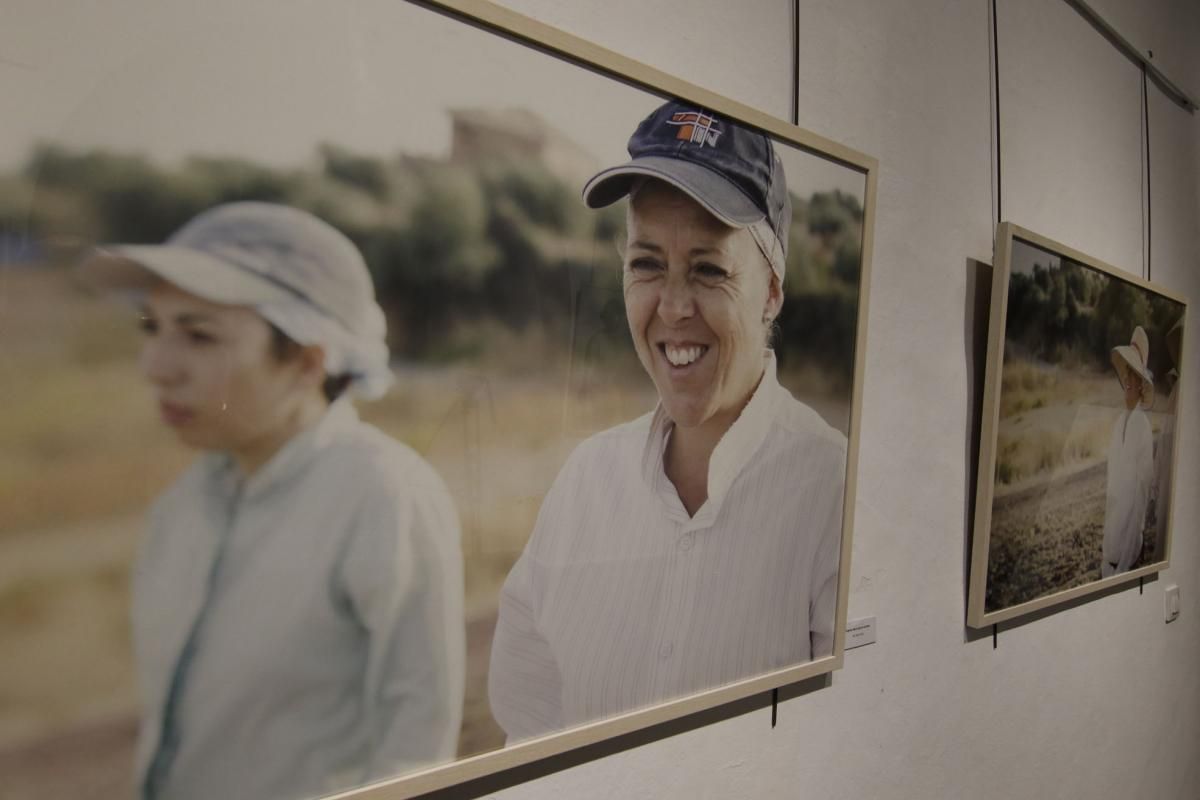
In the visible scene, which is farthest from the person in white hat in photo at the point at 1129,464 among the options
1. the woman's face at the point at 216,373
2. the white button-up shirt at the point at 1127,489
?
the woman's face at the point at 216,373

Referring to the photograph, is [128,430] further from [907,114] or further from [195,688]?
[907,114]

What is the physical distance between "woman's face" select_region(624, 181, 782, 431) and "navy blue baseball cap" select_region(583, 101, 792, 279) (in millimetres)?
18

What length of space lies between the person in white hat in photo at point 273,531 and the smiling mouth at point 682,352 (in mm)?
299

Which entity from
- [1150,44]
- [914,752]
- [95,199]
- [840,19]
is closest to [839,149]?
[840,19]

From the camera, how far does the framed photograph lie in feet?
4.58

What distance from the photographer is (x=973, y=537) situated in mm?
1407

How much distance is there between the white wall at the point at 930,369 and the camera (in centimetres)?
99

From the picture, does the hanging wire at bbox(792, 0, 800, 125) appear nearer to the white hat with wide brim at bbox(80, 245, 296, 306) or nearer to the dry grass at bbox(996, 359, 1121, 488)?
the dry grass at bbox(996, 359, 1121, 488)

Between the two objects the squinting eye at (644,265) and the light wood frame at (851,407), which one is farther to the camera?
the squinting eye at (644,265)

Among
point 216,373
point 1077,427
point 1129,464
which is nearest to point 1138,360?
point 1129,464

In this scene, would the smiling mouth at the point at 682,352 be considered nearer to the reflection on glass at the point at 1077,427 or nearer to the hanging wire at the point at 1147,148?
the reflection on glass at the point at 1077,427

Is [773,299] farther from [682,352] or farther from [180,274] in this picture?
[180,274]

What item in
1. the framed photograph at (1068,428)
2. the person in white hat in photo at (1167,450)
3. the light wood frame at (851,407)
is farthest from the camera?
the person in white hat in photo at (1167,450)

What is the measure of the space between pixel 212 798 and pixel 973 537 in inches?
49.1
